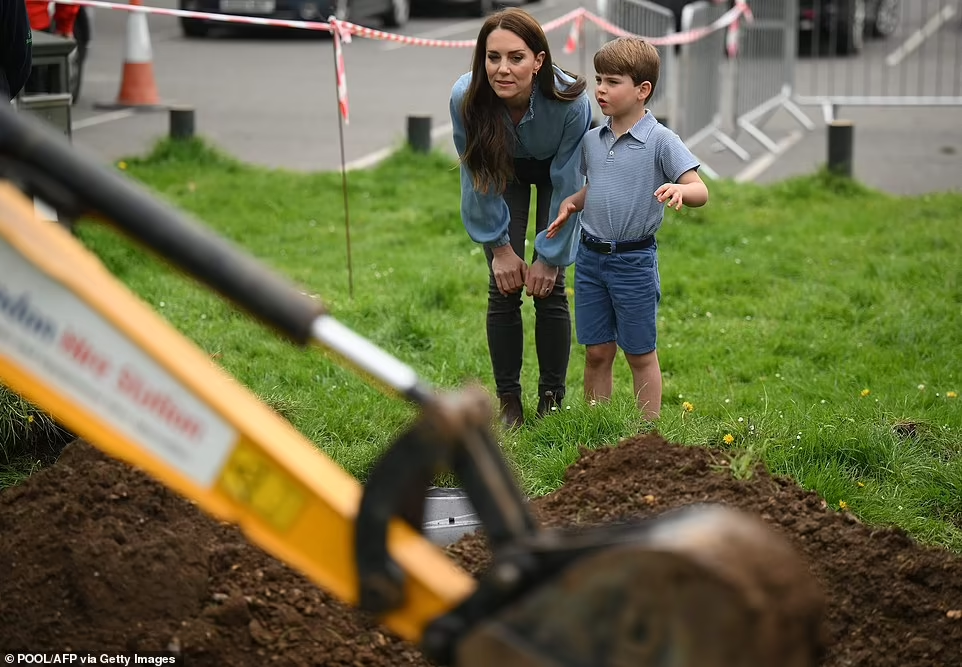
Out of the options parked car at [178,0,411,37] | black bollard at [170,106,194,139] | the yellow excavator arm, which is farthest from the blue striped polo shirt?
parked car at [178,0,411,37]

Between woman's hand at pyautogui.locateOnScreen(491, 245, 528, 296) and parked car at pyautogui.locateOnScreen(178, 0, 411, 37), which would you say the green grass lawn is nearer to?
woman's hand at pyautogui.locateOnScreen(491, 245, 528, 296)

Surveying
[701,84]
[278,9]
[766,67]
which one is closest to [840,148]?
[701,84]

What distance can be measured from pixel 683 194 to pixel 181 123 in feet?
23.9

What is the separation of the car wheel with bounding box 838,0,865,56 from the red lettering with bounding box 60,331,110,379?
58.5 ft

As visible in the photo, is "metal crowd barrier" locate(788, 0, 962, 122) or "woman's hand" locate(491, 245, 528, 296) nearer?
"woman's hand" locate(491, 245, 528, 296)

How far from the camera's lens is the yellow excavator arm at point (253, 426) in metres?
2.40

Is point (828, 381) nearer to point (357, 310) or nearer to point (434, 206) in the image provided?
point (357, 310)

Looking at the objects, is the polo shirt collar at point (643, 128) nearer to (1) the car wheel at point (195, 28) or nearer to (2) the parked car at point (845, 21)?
(2) the parked car at point (845, 21)

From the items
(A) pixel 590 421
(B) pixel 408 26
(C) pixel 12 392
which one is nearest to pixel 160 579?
(C) pixel 12 392

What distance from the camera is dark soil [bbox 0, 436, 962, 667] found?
145 inches

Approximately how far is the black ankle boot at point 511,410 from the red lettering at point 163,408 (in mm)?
3249

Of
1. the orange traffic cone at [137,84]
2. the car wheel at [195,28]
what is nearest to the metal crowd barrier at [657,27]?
the orange traffic cone at [137,84]

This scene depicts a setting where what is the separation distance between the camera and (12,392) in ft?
16.2

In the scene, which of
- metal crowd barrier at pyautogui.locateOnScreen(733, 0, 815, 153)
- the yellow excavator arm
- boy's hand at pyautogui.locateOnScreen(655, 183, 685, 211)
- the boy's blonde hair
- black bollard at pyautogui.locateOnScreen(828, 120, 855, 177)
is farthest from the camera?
metal crowd barrier at pyautogui.locateOnScreen(733, 0, 815, 153)
